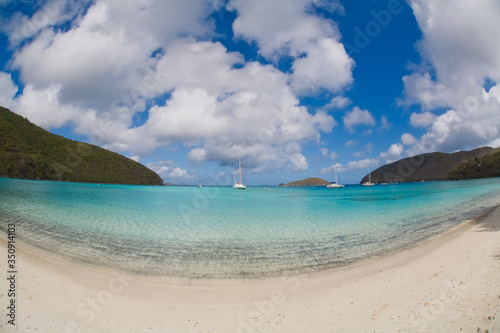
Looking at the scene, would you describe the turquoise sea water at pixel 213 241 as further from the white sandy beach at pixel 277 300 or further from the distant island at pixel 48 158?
the distant island at pixel 48 158

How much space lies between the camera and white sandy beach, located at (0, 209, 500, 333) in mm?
4691

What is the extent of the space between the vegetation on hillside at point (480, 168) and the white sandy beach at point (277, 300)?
5755 inches

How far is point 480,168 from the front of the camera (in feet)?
381

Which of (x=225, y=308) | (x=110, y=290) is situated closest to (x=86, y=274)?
(x=110, y=290)

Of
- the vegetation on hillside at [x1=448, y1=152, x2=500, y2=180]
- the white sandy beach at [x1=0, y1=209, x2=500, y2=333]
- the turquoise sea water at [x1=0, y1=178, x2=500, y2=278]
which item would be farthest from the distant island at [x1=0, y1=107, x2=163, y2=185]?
the vegetation on hillside at [x1=448, y1=152, x2=500, y2=180]

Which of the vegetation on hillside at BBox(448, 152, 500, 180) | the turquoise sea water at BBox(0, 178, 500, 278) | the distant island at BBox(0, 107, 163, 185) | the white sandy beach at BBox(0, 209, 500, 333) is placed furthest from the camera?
the vegetation on hillside at BBox(448, 152, 500, 180)

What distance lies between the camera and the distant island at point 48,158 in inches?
2810

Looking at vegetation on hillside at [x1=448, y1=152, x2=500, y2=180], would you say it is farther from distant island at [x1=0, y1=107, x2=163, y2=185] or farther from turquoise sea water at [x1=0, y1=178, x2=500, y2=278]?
distant island at [x1=0, y1=107, x2=163, y2=185]

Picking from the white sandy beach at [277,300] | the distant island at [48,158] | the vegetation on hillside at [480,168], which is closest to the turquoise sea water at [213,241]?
the white sandy beach at [277,300]

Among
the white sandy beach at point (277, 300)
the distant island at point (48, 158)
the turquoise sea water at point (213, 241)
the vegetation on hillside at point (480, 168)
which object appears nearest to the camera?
the white sandy beach at point (277, 300)

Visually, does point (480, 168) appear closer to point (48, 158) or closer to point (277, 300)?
point (277, 300)

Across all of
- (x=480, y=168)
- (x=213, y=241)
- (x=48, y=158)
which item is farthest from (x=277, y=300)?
(x=480, y=168)

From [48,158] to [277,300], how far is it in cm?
10713

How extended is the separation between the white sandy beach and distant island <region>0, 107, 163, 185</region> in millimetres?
91124
